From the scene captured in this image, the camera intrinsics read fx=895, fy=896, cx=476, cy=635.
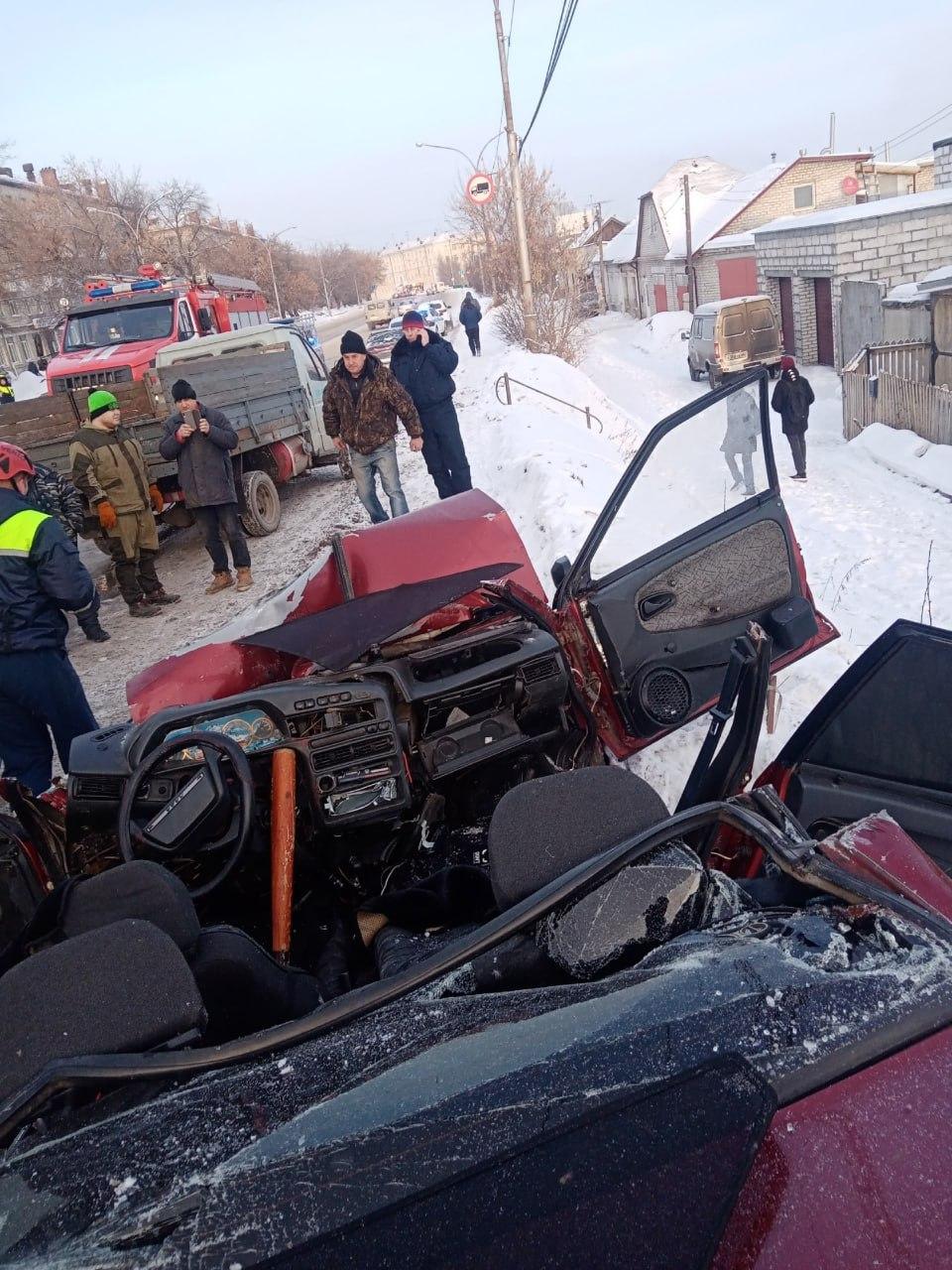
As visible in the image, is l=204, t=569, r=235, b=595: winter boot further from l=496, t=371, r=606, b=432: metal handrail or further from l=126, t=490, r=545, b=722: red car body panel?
l=496, t=371, r=606, b=432: metal handrail

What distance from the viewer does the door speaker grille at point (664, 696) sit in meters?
3.39

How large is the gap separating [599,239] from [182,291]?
2552 inches

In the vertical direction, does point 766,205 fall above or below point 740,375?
above

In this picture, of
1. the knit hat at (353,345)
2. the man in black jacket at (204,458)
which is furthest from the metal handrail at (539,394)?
the man in black jacket at (204,458)

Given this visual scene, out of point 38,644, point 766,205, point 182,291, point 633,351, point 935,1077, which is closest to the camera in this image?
point 935,1077

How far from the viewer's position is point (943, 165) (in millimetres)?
23188

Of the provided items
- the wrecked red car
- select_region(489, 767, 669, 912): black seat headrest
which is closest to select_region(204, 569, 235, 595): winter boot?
the wrecked red car

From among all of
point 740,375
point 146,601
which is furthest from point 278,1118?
point 146,601

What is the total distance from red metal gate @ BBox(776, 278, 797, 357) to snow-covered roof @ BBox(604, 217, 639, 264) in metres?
29.6

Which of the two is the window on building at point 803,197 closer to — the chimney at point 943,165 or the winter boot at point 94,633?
the chimney at point 943,165

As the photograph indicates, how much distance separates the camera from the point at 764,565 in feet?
11.5

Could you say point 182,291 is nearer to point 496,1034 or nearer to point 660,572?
point 660,572

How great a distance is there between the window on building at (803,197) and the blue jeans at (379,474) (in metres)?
41.1

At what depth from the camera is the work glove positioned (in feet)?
24.5
